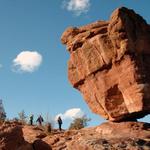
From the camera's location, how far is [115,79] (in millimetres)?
39625

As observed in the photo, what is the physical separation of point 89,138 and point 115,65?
40.5ft

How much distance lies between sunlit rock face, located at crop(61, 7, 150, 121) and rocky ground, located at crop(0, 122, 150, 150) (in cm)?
216

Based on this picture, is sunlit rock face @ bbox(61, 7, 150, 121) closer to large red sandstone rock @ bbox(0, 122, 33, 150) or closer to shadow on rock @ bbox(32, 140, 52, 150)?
shadow on rock @ bbox(32, 140, 52, 150)

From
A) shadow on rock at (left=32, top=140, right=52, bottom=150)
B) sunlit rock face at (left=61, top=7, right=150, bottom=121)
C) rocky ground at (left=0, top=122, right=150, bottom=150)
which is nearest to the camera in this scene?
rocky ground at (left=0, top=122, right=150, bottom=150)

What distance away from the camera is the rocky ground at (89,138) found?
74.4 feet

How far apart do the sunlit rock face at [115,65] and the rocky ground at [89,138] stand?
2.16m

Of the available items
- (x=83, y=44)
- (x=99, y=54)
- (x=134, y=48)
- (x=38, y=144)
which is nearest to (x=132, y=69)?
(x=134, y=48)

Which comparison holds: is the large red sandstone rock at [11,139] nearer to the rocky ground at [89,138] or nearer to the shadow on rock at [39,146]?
the rocky ground at [89,138]

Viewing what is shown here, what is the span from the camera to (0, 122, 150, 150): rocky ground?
2269 centimetres

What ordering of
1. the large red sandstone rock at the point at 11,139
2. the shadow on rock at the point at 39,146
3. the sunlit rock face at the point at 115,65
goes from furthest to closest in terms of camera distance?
the sunlit rock face at the point at 115,65
the shadow on rock at the point at 39,146
the large red sandstone rock at the point at 11,139

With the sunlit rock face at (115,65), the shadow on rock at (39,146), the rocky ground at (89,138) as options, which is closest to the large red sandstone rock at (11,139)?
the rocky ground at (89,138)

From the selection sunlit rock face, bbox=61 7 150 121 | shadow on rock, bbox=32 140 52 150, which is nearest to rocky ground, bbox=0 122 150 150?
shadow on rock, bbox=32 140 52 150

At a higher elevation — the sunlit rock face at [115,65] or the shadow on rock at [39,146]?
the sunlit rock face at [115,65]

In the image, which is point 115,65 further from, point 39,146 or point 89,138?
point 39,146
